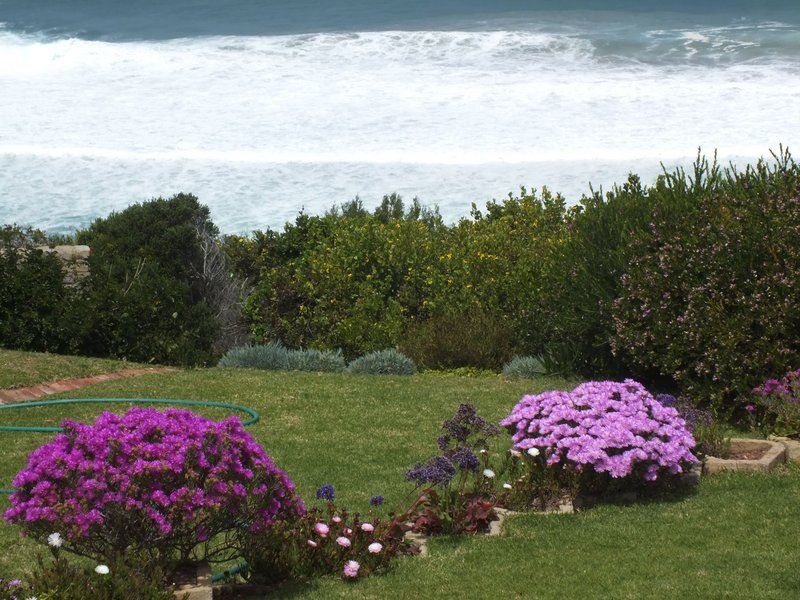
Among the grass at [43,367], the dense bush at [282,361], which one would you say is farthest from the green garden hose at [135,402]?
the dense bush at [282,361]

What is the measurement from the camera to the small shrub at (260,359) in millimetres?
16844

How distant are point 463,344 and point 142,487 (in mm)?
11265

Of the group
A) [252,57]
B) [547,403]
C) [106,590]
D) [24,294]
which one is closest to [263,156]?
[252,57]

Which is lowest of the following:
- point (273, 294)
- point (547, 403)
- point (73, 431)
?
point (273, 294)

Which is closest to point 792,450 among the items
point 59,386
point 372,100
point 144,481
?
point 144,481

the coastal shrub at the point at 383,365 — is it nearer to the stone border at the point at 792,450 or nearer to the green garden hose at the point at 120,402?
the green garden hose at the point at 120,402

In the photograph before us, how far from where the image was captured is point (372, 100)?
46031 millimetres

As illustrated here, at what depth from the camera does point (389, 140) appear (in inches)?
1654

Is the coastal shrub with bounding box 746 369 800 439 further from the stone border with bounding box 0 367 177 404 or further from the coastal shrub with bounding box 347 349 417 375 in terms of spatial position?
the stone border with bounding box 0 367 177 404

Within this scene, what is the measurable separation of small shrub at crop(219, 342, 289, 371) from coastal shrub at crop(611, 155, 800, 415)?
5474 millimetres

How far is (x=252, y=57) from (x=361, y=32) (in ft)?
18.5

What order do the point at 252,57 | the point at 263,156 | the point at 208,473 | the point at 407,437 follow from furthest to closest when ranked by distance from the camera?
the point at 252,57 → the point at 263,156 → the point at 407,437 → the point at 208,473

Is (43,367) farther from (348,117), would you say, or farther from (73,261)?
(348,117)

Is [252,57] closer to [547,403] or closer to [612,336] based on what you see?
[612,336]
